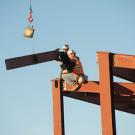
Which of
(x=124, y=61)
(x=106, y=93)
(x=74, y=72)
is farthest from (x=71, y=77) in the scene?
(x=124, y=61)

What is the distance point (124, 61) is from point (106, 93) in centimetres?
99

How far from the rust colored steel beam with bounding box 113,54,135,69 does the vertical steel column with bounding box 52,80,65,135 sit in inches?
166

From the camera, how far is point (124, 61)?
55.6 ft

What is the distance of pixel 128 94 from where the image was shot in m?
20.8

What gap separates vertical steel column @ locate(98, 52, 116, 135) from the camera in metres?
17.0

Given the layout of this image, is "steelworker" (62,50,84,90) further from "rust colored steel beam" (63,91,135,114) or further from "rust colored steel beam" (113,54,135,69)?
"rust colored steel beam" (63,91,135,114)

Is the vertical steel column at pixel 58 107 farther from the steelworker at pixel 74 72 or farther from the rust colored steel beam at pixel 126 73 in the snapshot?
the steelworker at pixel 74 72

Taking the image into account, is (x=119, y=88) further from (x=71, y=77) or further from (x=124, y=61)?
(x=71, y=77)

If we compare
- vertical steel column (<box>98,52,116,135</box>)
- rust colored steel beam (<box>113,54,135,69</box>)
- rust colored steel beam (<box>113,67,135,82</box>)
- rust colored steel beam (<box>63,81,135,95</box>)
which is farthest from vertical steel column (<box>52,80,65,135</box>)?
rust colored steel beam (<box>113,54,135,69</box>)

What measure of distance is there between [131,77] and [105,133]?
14.3 ft

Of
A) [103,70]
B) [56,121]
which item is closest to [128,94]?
[56,121]

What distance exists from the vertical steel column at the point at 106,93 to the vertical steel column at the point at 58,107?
3.84m

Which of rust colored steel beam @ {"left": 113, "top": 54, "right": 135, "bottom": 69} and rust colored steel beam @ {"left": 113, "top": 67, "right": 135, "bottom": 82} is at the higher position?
rust colored steel beam @ {"left": 113, "top": 54, "right": 135, "bottom": 69}

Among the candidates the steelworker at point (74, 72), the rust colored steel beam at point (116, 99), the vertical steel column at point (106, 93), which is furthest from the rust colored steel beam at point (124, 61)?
the rust colored steel beam at point (116, 99)
